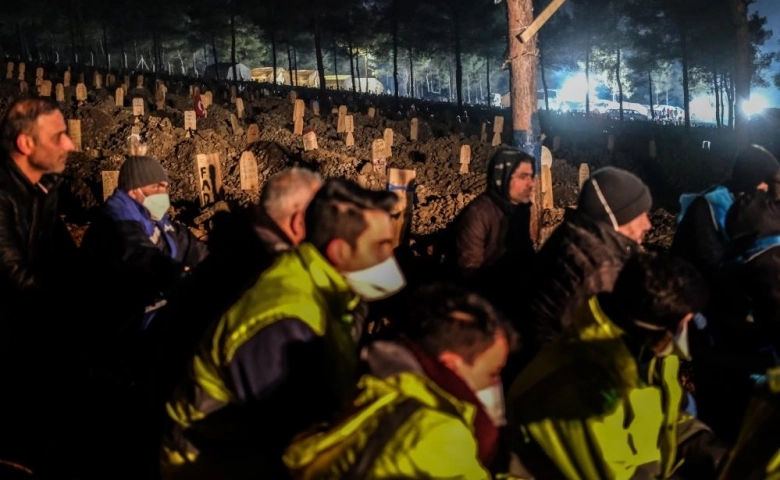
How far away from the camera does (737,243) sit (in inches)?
154

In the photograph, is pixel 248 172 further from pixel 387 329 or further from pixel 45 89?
pixel 45 89

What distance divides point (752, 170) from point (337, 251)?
9.69 feet

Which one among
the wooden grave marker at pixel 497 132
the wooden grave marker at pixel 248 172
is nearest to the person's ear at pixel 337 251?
the wooden grave marker at pixel 248 172

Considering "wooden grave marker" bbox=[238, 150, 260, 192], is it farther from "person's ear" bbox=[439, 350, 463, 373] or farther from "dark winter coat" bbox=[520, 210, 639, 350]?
"person's ear" bbox=[439, 350, 463, 373]

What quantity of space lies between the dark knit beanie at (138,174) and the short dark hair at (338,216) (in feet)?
7.29

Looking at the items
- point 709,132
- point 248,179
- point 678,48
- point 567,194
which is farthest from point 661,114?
point 248,179

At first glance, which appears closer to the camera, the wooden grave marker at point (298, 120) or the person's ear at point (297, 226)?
the person's ear at point (297, 226)

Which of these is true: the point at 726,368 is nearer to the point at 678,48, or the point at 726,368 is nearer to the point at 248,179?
the point at 248,179

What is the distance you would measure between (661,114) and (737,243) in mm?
51154

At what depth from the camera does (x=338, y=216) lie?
2.30 meters

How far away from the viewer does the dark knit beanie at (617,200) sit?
321 centimetres

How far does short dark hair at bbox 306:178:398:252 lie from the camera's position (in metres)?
2.30

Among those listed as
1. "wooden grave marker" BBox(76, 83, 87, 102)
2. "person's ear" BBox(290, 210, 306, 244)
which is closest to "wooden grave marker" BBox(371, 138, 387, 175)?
"person's ear" BBox(290, 210, 306, 244)

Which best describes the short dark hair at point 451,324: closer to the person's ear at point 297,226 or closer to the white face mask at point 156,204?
the person's ear at point 297,226
